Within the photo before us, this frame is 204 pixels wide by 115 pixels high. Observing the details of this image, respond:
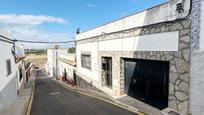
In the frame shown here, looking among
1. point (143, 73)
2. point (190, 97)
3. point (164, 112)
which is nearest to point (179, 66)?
point (190, 97)

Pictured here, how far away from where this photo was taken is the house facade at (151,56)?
6.26 m

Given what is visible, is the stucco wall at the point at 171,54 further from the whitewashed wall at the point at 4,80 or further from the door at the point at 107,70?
the whitewashed wall at the point at 4,80

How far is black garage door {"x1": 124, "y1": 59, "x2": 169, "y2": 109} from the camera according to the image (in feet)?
24.9

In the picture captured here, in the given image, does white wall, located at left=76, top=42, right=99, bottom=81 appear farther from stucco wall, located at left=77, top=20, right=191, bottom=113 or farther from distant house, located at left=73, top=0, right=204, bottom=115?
stucco wall, located at left=77, top=20, right=191, bottom=113

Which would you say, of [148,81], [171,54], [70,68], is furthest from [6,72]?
[70,68]

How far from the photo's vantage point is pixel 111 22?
1152 centimetres

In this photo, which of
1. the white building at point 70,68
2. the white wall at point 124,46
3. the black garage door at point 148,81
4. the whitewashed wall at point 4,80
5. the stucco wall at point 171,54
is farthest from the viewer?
the white building at point 70,68

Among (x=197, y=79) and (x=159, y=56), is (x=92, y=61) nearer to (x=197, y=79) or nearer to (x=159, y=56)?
(x=159, y=56)

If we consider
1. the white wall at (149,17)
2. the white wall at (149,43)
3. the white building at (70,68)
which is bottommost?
the white building at (70,68)

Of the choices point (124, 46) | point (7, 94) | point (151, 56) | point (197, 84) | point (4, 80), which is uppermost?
point (124, 46)

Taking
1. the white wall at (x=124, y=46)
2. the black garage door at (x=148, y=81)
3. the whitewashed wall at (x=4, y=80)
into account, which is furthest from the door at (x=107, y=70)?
the whitewashed wall at (x=4, y=80)

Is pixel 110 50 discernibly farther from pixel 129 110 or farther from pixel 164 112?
pixel 164 112

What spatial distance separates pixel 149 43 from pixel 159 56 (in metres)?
0.90

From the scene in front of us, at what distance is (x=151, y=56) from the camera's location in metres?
7.81
